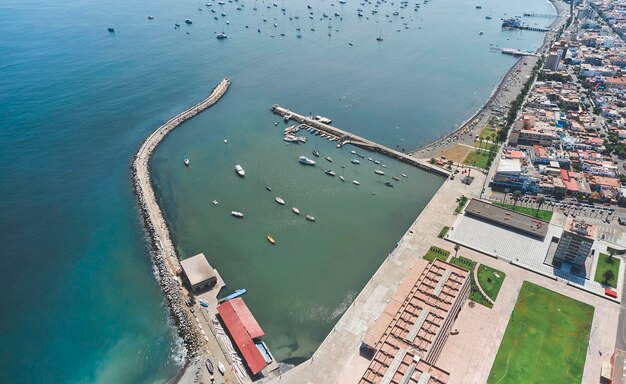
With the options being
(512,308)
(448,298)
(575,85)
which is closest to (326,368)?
(448,298)

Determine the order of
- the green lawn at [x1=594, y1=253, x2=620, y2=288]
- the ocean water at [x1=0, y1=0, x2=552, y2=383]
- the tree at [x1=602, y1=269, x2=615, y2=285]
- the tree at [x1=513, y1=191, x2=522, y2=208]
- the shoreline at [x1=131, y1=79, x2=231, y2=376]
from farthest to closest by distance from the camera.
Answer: the tree at [x1=513, y1=191, x2=522, y2=208] < the green lawn at [x1=594, y1=253, x2=620, y2=288] < the tree at [x1=602, y1=269, x2=615, y2=285] < the ocean water at [x1=0, y1=0, x2=552, y2=383] < the shoreline at [x1=131, y1=79, x2=231, y2=376]

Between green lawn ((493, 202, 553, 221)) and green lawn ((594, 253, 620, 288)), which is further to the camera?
green lawn ((493, 202, 553, 221))

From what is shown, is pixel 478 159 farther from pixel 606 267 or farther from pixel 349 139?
pixel 606 267

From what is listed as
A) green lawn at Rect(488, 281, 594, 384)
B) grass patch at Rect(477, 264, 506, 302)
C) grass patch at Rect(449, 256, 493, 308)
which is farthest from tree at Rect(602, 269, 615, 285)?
grass patch at Rect(449, 256, 493, 308)

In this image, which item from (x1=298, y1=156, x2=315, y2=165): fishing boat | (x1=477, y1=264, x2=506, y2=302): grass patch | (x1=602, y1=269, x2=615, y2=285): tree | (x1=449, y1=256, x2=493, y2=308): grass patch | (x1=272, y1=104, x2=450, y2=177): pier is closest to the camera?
(x1=449, y1=256, x2=493, y2=308): grass patch

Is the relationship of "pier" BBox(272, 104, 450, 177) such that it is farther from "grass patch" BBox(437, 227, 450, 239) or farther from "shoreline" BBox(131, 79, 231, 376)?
"shoreline" BBox(131, 79, 231, 376)

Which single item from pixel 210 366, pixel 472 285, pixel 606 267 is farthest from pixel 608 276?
pixel 210 366
